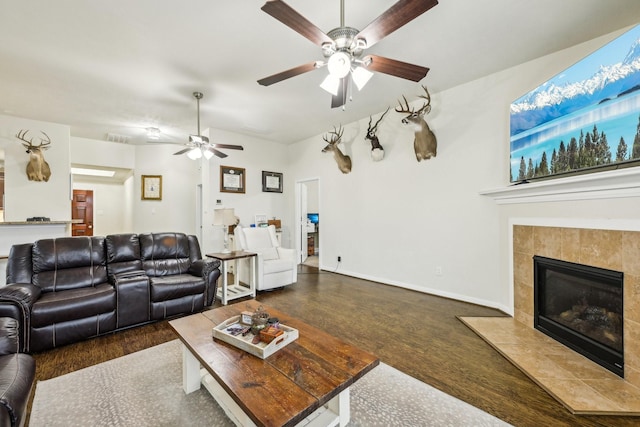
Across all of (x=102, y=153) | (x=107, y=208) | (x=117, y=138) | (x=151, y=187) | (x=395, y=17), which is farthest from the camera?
(x=107, y=208)

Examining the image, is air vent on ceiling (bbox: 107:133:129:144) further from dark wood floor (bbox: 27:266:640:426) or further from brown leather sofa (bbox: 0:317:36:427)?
brown leather sofa (bbox: 0:317:36:427)

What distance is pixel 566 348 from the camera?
2.35 m

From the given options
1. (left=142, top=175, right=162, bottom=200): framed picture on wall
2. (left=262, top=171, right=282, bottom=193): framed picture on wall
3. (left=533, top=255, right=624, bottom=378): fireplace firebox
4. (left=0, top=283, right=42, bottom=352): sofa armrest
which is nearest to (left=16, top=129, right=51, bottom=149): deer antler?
(left=142, top=175, right=162, bottom=200): framed picture on wall

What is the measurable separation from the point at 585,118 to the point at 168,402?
370 centimetres

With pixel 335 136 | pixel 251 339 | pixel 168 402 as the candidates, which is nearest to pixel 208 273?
→ pixel 168 402

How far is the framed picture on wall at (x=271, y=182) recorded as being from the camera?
612 centimetres

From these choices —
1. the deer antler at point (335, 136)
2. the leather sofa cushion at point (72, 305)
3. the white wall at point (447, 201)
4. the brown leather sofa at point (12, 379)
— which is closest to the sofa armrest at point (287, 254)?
the white wall at point (447, 201)

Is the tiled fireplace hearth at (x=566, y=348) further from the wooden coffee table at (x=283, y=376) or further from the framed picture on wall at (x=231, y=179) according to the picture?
the framed picture on wall at (x=231, y=179)

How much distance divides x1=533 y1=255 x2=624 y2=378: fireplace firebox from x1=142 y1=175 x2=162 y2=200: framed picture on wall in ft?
23.8

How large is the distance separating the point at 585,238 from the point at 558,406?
4.53 feet

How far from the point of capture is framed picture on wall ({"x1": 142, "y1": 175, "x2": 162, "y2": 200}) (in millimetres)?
6441

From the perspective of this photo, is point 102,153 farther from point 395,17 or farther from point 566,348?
point 566,348

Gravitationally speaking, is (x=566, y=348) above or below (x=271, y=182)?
below

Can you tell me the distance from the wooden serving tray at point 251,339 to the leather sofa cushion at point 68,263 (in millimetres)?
2188
